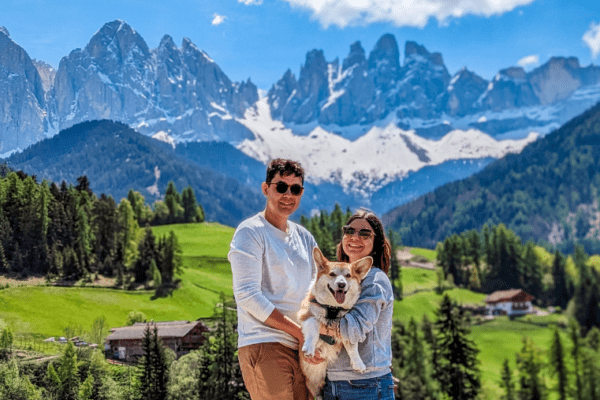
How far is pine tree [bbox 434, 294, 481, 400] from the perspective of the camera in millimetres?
54969

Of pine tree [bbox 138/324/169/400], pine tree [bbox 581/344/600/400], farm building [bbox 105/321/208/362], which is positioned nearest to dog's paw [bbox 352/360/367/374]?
pine tree [bbox 138/324/169/400]

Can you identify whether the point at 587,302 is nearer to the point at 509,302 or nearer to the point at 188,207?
the point at 509,302

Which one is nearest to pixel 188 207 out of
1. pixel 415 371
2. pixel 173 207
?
pixel 173 207

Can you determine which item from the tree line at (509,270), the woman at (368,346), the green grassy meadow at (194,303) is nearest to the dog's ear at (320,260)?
the woman at (368,346)

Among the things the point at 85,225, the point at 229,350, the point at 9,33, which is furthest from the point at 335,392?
the point at 85,225

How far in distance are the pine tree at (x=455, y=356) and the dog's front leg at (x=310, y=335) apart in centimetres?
5054

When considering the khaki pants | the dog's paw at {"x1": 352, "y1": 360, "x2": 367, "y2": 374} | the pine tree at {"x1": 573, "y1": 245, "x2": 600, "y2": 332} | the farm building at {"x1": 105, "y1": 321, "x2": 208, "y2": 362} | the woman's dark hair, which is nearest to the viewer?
the dog's paw at {"x1": 352, "y1": 360, "x2": 367, "y2": 374}

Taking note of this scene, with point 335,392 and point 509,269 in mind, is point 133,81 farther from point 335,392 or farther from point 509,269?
point 509,269

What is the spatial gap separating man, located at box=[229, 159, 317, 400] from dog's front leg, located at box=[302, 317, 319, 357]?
10.1 inches

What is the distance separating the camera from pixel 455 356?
55.6m

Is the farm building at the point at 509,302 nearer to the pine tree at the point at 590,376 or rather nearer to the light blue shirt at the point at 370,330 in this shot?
the pine tree at the point at 590,376

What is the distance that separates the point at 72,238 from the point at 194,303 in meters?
23.8

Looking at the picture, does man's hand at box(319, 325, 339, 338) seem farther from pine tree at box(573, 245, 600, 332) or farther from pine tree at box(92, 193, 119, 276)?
pine tree at box(573, 245, 600, 332)

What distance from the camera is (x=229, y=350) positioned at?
46.0m
